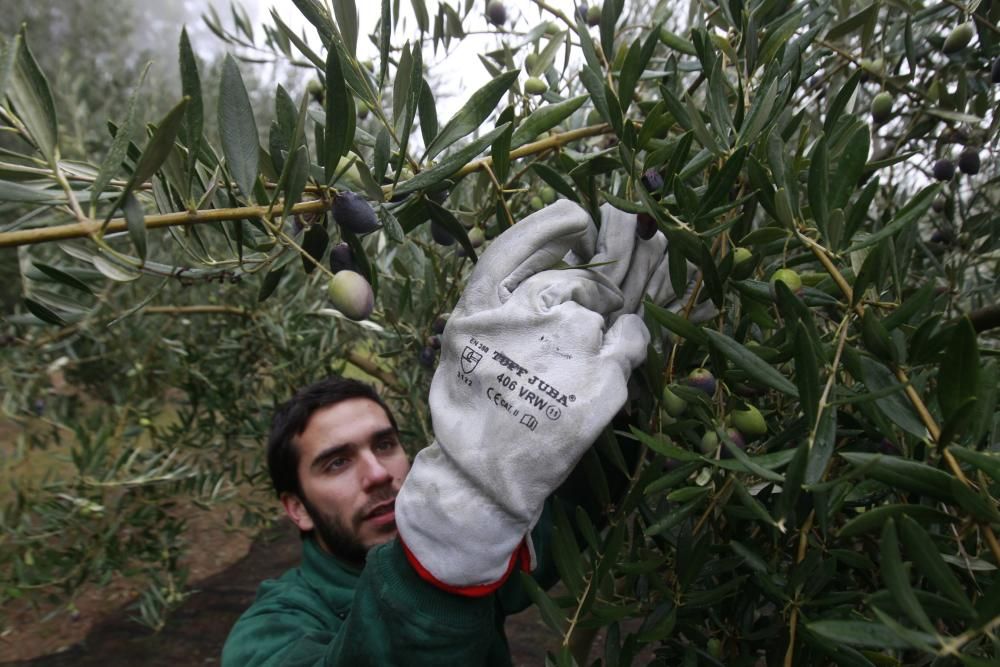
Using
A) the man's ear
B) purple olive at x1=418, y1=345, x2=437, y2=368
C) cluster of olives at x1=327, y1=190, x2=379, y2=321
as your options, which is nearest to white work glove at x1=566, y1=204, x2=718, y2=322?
cluster of olives at x1=327, y1=190, x2=379, y2=321

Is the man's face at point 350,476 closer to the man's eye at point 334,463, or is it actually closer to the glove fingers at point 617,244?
the man's eye at point 334,463

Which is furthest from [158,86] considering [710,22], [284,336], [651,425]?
[651,425]

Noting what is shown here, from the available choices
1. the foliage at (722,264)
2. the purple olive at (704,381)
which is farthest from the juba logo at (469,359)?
the purple olive at (704,381)

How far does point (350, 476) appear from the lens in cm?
189

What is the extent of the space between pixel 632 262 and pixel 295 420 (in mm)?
1287

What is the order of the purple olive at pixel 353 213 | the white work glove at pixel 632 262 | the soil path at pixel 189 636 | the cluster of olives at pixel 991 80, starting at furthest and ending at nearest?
the soil path at pixel 189 636, the cluster of olives at pixel 991 80, the white work glove at pixel 632 262, the purple olive at pixel 353 213

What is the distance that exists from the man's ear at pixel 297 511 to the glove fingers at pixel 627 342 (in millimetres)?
1335

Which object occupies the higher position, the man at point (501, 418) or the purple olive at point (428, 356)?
the man at point (501, 418)

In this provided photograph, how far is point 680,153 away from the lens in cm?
83

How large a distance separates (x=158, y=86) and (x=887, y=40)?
614cm

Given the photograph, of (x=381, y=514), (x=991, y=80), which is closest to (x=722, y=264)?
(x=991, y=80)

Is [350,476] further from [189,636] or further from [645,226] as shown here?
[189,636]

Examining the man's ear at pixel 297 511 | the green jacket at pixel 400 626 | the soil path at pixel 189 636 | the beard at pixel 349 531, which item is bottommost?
the soil path at pixel 189 636

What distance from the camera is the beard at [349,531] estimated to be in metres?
1.79
